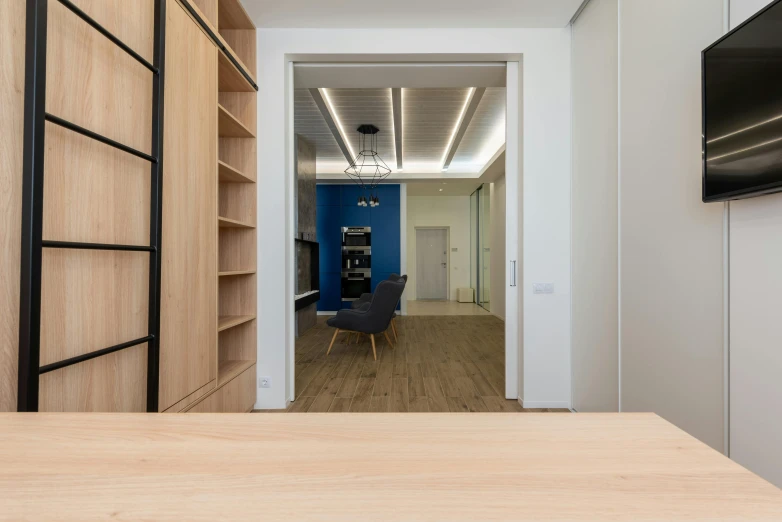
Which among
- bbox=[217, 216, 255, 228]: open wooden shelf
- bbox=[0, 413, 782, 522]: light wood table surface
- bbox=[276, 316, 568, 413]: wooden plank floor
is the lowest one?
bbox=[276, 316, 568, 413]: wooden plank floor

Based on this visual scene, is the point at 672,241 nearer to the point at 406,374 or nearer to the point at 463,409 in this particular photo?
the point at 463,409

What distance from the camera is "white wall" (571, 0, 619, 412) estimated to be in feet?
7.95

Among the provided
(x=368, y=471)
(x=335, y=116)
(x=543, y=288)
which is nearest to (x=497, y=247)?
(x=335, y=116)

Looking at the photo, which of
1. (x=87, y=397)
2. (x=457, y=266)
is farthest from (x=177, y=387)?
(x=457, y=266)

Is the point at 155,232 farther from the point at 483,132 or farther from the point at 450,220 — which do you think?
the point at 450,220

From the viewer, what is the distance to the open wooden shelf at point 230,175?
261 cm

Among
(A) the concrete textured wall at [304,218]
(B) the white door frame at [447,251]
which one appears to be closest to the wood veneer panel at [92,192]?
(A) the concrete textured wall at [304,218]

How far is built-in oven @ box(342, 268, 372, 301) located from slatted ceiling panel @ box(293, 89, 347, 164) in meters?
2.42

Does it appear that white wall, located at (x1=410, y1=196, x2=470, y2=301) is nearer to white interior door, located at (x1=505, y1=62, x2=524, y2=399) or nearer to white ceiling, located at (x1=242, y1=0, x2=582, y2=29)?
white interior door, located at (x1=505, y1=62, x2=524, y2=399)

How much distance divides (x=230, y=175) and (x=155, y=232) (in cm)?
125

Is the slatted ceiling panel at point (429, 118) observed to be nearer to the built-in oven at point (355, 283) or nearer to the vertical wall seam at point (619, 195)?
the vertical wall seam at point (619, 195)

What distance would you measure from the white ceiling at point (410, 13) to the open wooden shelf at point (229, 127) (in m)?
0.90

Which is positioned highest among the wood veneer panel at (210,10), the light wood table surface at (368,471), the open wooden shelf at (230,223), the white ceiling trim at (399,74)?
the white ceiling trim at (399,74)

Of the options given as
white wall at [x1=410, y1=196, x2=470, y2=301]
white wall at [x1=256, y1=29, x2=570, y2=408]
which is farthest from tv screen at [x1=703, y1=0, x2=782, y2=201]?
white wall at [x1=410, y1=196, x2=470, y2=301]
